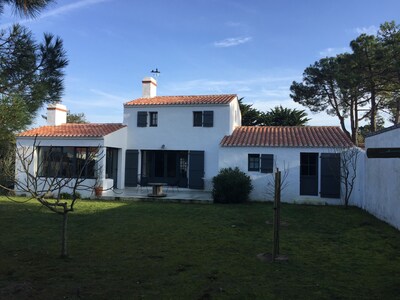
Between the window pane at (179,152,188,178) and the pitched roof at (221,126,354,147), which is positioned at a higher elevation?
the pitched roof at (221,126,354,147)

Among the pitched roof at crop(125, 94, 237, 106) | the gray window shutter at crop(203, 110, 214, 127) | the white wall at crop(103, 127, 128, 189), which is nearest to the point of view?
the gray window shutter at crop(203, 110, 214, 127)

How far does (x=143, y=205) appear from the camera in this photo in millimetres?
14266

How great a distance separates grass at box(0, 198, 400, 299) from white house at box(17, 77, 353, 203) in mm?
4399

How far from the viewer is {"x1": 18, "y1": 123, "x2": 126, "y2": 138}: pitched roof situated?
18.0 meters

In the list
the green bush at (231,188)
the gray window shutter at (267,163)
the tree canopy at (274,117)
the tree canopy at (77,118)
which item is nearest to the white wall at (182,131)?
the gray window shutter at (267,163)

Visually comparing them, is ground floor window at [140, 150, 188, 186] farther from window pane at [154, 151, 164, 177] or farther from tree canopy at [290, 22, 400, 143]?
tree canopy at [290, 22, 400, 143]

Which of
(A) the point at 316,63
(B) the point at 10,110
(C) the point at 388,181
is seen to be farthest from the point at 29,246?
(A) the point at 316,63

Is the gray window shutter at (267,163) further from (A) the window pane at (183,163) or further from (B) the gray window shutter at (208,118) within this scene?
(A) the window pane at (183,163)

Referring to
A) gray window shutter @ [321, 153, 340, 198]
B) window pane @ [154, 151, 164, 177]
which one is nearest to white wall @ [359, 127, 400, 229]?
gray window shutter @ [321, 153, 340, 198]

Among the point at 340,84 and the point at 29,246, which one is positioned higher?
the point at 340,84

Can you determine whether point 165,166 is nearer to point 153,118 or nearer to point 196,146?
point 196,146

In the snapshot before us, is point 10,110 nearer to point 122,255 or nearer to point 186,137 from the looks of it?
point 122,255

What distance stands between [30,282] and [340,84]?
24132mm

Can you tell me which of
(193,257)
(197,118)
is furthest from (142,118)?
(193,257)
